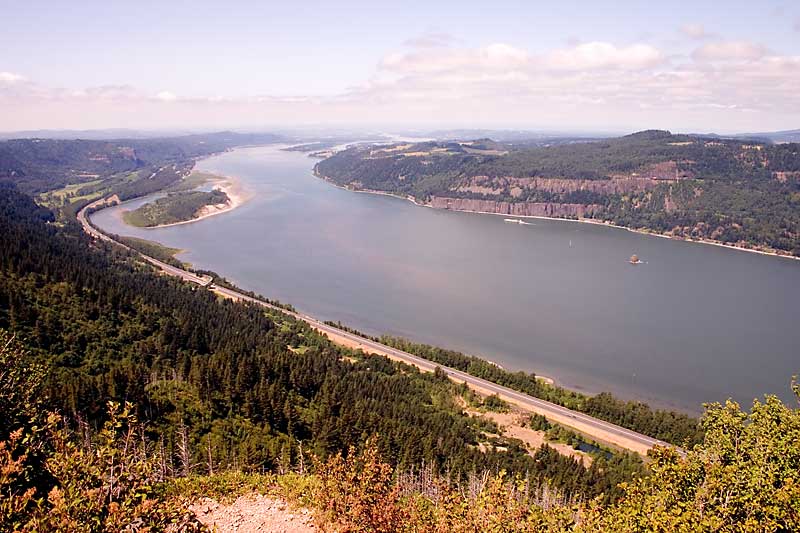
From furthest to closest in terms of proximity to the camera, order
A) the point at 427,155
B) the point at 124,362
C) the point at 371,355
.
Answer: the point at 427,155
the point at 371,355
the point at 124,362

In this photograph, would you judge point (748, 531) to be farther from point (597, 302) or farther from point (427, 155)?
point (427, 155)

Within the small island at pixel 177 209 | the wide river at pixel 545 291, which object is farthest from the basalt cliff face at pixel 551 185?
the small island at pixel 177 209

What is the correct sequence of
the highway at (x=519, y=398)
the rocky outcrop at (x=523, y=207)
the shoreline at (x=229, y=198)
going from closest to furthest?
the highway at (x=519, y=398) < the shoreline at (x=229, y=198) < the rocky outcrop at (x=523, y=207)

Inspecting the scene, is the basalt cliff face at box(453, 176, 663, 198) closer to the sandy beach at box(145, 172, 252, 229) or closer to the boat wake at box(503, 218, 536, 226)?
the boat wake at box(503, 218, 536, 226)

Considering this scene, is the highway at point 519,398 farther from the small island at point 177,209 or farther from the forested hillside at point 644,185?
the forested hillside at point 644,185

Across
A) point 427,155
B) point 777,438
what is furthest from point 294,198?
point 777,438

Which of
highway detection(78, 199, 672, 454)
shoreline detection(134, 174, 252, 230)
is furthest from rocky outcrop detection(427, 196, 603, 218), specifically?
highway detection(78, 199, 672, 454)
